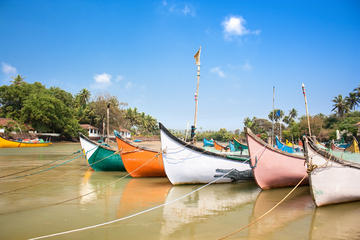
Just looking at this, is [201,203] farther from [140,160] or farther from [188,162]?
[140,160]

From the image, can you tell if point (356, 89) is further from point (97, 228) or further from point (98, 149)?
point (97, 228)

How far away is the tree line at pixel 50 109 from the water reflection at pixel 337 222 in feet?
136

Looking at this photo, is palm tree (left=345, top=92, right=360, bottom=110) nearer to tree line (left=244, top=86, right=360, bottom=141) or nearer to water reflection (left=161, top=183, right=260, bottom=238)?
tree line (left=244, top=86, right=360, bottom=141)

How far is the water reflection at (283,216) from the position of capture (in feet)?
15.7

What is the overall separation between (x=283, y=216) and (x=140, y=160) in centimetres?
643

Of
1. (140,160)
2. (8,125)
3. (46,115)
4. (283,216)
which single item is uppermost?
(46,115)

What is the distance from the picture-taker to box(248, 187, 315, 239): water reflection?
4785 mm

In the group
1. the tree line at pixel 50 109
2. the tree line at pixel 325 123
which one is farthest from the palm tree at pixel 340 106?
the tree line at pixel 50 109

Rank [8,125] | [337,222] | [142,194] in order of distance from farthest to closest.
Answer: [8,125]
[142,194]
[337,222]

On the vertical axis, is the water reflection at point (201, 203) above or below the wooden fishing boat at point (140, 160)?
below

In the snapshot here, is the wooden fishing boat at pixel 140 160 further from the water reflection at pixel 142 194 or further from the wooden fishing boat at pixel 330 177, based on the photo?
the wooden fishing boat at pixel 330 177

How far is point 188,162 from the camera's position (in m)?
8.78

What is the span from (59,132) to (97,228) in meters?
45.9

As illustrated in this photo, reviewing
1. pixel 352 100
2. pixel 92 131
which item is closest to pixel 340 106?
pixel 352 100
